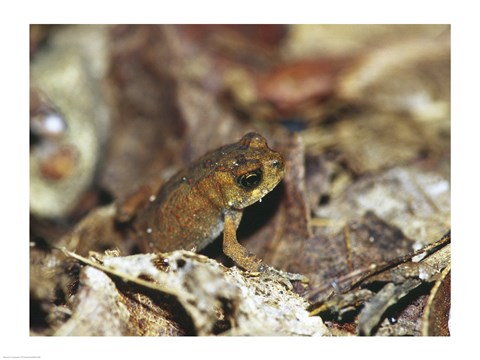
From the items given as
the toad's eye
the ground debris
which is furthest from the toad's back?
the ground debris

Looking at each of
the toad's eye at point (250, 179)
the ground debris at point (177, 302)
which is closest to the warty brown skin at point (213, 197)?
the toad's eye at point (250, 179)

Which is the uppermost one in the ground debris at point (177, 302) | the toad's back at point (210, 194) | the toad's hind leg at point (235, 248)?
the toad's back at point (210, 194)

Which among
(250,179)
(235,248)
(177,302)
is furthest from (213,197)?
(177,302)

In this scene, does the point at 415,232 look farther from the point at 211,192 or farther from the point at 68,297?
the point at 68,297

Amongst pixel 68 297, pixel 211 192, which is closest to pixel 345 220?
pixel 211 192

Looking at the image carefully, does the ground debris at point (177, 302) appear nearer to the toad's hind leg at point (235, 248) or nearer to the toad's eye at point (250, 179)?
the toad's hind leg at point (235, 248)

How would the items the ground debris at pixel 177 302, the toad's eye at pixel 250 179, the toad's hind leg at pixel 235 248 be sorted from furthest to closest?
the toad's eye at pixel 250 179
the toad's hind leg at pixel 235 248
the ground debris at pixel 177 302

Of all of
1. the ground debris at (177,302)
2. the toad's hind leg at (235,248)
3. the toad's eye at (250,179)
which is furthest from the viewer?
the toad's eye at (250,179)

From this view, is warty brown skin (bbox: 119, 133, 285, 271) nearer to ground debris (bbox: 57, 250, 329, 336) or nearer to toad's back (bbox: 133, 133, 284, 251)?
toad's back (bbox: 133, 133, 284, 251)
